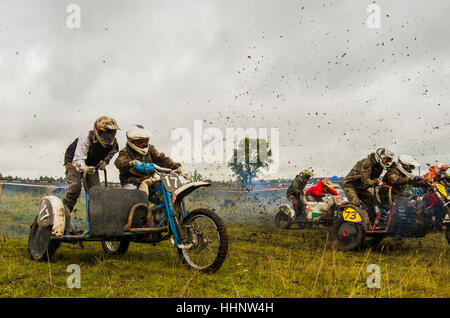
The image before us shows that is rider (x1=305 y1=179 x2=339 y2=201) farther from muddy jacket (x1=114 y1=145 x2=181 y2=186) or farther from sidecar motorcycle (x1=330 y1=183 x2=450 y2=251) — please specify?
muddy jacket (x1=114 y1=145 x2=181 y2=186)

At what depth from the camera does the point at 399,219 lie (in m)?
7.89

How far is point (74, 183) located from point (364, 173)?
630cm

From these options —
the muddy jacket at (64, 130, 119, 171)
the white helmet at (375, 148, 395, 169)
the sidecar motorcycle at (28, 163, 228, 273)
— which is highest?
the muddy jacket at (64, 130, 119, 171)

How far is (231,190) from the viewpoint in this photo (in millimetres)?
20438

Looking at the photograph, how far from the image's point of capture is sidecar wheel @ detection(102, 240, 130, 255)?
7.07m

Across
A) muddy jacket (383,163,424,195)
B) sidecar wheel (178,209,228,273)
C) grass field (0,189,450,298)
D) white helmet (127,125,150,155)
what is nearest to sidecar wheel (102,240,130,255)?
grass field (0,189,450,298)

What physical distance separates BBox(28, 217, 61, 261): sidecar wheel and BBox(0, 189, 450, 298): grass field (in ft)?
0.49

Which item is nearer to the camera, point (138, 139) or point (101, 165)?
point (138, 139)

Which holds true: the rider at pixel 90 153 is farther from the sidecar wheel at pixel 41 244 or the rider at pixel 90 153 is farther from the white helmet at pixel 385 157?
the white helmet at pixel 385 157

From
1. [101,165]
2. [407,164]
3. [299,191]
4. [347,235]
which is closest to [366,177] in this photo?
[407,164]

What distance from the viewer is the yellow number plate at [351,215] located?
26.7 feet

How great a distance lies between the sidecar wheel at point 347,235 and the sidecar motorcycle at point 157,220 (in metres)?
4.19

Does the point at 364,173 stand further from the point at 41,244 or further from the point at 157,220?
the point at 41,244
